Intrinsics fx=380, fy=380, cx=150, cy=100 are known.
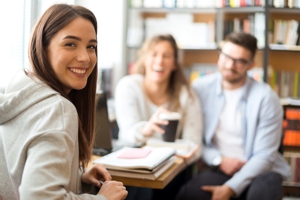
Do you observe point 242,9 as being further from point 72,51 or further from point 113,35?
point 72,51

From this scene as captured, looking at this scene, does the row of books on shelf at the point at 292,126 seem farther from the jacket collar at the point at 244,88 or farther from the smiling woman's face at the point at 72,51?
the smiling woman's face at the point at 72,51

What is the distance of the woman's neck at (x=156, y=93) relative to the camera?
252 cm

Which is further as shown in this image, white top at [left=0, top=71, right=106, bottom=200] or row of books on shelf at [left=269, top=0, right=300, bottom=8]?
row of books on shelf at [left=269, top=0, right=300, bottom=8]

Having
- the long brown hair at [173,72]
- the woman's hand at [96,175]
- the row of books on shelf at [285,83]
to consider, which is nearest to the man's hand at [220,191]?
the long brown hair at [173,72]

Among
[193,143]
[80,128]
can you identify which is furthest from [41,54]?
[193,143]

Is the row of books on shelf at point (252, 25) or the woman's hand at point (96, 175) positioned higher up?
the row of books on shelf at point (252, 25)

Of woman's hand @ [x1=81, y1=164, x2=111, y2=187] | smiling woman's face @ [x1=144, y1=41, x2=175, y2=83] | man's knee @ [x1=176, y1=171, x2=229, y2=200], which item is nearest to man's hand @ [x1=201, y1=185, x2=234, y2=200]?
man's knee @ [x1=176, y1=171, x2=229, y2=200]

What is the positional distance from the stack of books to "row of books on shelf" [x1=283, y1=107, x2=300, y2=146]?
224 cm

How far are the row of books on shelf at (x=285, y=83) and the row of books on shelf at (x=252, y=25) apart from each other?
354 millimetres

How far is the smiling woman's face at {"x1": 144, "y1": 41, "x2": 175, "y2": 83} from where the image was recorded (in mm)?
2486

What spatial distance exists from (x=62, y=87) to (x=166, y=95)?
1.30 m

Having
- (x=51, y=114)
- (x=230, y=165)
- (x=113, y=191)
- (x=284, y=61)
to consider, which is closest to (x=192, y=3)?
(x=284, y=61)

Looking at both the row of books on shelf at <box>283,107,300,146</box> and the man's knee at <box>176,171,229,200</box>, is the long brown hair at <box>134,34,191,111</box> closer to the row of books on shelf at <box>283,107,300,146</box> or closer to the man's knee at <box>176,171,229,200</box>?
the man's knee at <box>176,171,229,200</box>

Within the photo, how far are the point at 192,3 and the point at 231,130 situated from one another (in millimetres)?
1726
